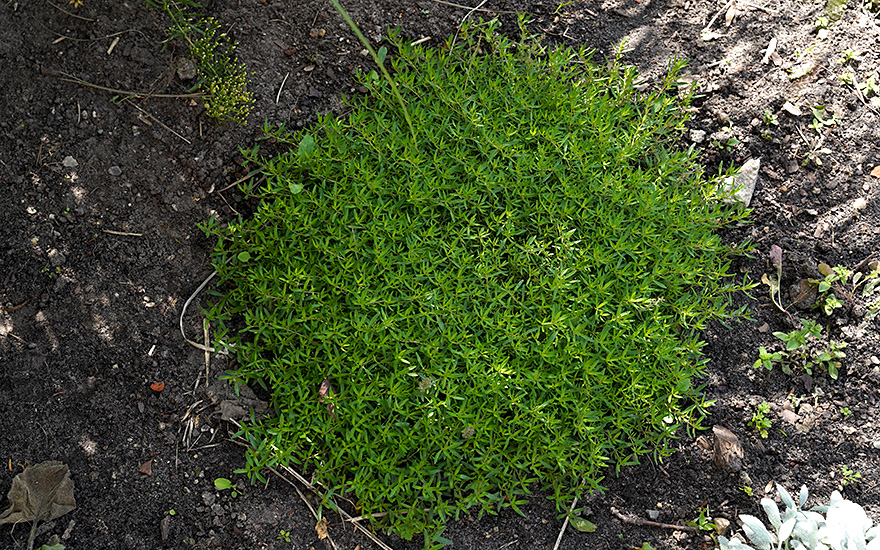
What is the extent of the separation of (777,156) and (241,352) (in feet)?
9.72

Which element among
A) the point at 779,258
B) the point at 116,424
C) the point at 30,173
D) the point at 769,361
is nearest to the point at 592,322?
the point at 769,361

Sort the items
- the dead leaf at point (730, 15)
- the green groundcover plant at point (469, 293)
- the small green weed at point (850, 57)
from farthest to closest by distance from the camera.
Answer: the dead leaf at point (730, 15) → the small green weed at point (850, 57) → the green groundcover plant at point (469, 293)

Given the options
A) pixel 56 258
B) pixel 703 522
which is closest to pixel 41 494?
pixel 56 258

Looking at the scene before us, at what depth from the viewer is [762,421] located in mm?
2965

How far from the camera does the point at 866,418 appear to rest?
2.99m

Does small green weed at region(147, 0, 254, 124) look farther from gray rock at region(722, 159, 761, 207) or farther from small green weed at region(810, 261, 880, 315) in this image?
small green weed at region(810, 261, 880, 315)

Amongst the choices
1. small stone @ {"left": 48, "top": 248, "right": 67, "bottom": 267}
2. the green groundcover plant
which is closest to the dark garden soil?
small stone @ {"left": 48, "top": 248, "right": 67, "bottom": 267}

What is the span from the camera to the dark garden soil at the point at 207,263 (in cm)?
262

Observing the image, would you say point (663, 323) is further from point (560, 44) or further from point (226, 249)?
point (226, 249)

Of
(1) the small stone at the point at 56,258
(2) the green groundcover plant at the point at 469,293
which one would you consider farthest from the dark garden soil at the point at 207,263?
(2) the green groundcover plant at the point at 469,293

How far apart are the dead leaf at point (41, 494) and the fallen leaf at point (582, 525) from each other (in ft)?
6.62

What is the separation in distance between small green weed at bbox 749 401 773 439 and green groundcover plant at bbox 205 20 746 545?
26 cm

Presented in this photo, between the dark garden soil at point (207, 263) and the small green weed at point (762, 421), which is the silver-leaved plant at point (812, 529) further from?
the small green weed at point (762, 421)

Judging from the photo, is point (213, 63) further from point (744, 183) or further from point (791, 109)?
point (791, 109)
